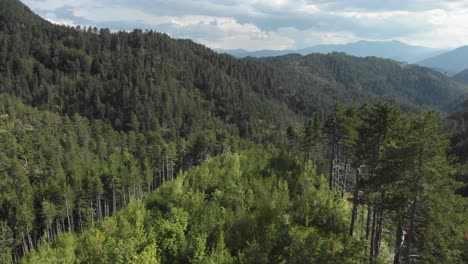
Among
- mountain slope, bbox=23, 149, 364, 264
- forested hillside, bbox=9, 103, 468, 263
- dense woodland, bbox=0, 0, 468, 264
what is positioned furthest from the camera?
mountain slope, bbox=23, 149, 364, 264

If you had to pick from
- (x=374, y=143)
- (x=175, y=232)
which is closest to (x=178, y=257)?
(x=175, y=232)

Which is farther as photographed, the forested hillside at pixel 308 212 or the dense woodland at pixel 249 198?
the dense woodland at pixel 249 198

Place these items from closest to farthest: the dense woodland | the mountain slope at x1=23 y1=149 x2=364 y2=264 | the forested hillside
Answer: the forested hillside
the dense woodland
the mountain slope at x1=23 y1=149 x2=364 y2=264

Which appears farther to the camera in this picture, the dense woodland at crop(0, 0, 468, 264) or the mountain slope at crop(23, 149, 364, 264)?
the mountain slope at crop(23, 149, 364, 264)

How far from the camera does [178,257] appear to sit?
33.1 m

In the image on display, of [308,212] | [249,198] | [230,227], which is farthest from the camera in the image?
[249,198]

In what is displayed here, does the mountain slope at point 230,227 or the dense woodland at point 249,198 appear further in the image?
the mountain slope at point 230,227

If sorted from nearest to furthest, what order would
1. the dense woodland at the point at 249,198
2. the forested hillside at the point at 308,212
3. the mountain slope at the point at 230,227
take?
1. the forested hillside at the point at 308,212
2. the dense woodland at the point at 249,198
3. the mountain slope at the point at 230,227

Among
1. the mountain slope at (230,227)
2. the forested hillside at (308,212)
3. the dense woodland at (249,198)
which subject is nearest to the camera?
the forested hillside at (308,212)

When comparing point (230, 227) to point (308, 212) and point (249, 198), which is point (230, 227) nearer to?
point (249, 198)

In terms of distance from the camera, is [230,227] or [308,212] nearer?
[230,227]

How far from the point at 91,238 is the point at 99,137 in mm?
90831

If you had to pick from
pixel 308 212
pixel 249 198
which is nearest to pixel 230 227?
pixel 249 198

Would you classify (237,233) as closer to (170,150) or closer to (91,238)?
(91,238)
